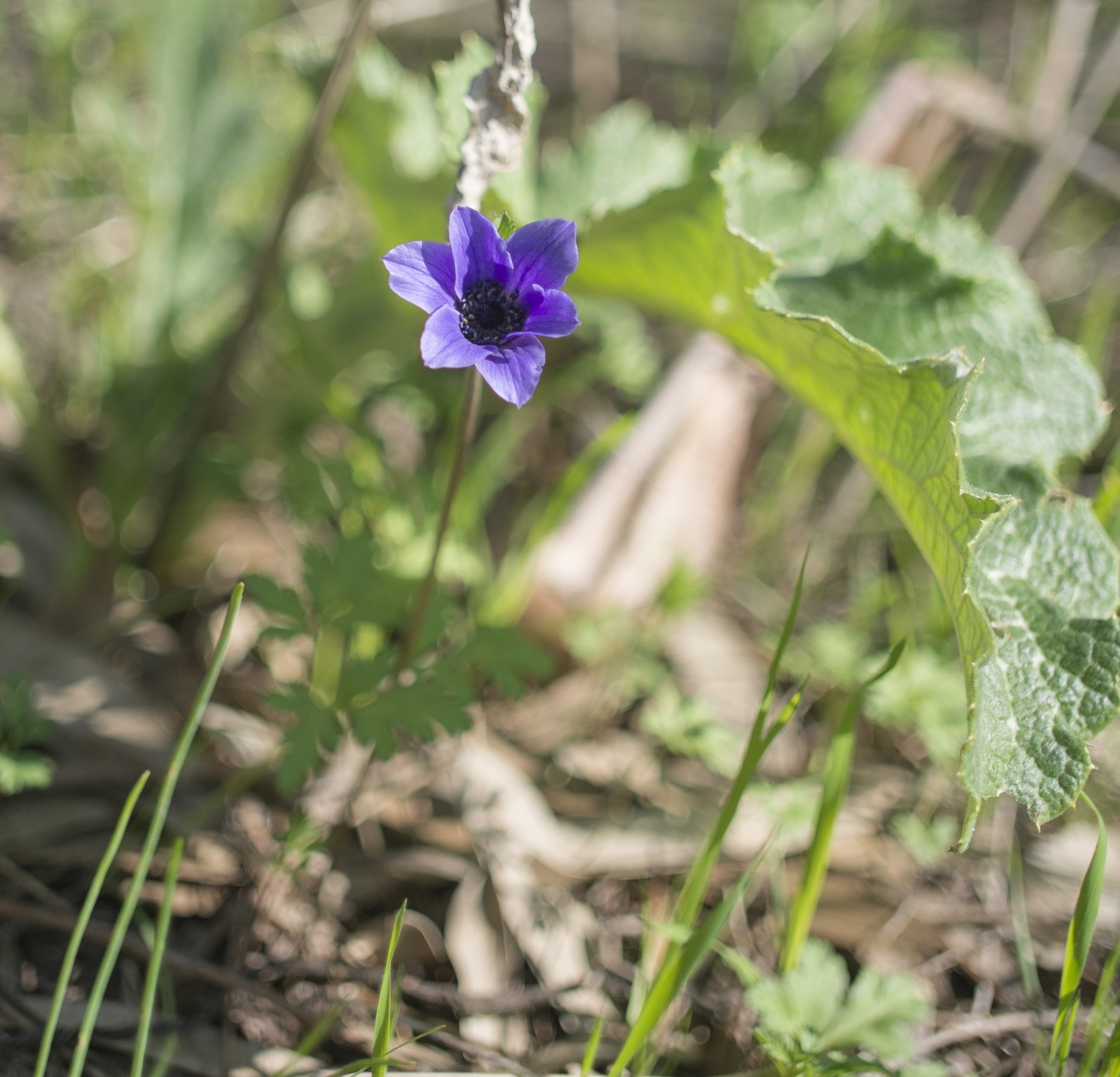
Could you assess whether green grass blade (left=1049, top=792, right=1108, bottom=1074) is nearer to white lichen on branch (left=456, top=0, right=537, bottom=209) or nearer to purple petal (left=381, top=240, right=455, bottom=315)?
purple petal (left=381, top=240, right=455, bottom=315)

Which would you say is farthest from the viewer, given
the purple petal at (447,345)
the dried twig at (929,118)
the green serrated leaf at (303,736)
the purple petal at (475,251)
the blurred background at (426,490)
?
the dried twig at (929,118)

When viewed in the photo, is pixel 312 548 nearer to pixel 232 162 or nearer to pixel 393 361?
pixel 393 361

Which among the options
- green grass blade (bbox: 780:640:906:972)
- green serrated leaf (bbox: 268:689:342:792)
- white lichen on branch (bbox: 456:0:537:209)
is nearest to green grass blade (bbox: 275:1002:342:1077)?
green serrated leaf (bbox: 268:689:342:792)

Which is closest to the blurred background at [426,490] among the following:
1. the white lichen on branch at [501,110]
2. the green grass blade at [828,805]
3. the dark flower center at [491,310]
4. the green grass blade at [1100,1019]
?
the white lichen on branch at [501,110]

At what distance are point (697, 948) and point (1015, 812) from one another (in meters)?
1.34

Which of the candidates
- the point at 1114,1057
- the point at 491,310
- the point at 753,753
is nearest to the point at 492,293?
the point at 491,310

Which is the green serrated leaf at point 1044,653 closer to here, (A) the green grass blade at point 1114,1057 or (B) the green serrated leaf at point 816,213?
(A) the green grass blade at point 1114,1057

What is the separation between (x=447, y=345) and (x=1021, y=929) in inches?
77.0

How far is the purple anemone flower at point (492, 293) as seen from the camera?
4.53ft

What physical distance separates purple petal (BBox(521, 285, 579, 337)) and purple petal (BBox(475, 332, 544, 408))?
3cm

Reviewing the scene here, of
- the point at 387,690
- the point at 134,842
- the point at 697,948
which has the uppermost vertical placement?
the point at 387,690

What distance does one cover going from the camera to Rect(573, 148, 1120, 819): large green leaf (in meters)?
1.58

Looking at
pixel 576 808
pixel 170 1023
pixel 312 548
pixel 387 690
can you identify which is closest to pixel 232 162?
pixel 312 548

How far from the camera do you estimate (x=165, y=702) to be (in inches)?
101
